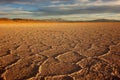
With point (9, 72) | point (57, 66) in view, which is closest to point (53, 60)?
point (57, 66)

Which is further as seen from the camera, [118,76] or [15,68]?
[15,68]

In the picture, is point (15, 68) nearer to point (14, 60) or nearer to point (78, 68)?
point (14, 60)

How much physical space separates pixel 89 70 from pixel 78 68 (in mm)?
146

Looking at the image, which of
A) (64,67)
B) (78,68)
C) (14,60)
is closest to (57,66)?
(64,67)

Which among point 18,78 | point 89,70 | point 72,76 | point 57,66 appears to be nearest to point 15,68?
point 18,78

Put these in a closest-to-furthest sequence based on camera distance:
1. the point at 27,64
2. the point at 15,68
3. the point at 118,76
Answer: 1. the point at 118,76
2. the point at 15,68
3. the point at 27,64

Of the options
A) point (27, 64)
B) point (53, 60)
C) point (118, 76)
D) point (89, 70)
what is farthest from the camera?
point (53, 60)

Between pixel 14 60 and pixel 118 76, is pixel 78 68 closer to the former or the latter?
pixel 118 76

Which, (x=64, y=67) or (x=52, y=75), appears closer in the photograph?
(x=52, y=75)

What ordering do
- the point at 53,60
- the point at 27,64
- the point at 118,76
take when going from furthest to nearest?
the point at 53,60 < the point at 27,64 < the point at 118,76

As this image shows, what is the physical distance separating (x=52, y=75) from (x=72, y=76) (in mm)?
226

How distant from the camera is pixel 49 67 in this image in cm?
241

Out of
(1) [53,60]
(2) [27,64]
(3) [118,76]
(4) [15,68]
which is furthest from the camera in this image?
(1) [53,60]

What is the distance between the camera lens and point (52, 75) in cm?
213
